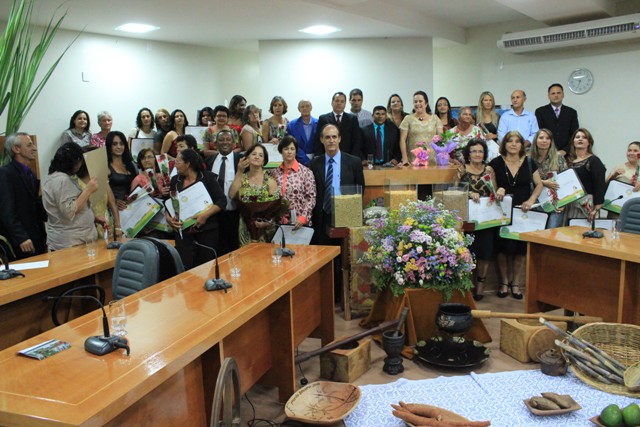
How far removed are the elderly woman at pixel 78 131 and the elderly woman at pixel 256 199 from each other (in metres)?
3.63

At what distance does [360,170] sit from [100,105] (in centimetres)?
503

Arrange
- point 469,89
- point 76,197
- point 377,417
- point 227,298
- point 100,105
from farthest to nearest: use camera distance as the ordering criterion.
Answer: point 469,89
point 100,105
point 76,197
point 377,417
point 227,298

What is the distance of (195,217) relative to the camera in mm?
4410

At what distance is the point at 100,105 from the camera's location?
8.34 meters

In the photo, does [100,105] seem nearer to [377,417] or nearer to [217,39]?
[217,39]

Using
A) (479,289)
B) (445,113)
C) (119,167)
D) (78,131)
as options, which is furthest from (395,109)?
(78,131)

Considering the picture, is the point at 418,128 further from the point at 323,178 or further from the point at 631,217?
the point at 631,217

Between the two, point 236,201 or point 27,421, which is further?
point 236,201

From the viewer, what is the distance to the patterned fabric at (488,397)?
9.77ft

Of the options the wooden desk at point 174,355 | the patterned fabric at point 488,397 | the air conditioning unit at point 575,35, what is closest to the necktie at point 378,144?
the wooden desk at point 174,355

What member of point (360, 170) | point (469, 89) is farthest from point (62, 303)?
point (469, 89)

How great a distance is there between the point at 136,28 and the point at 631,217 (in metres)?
Answer: 6.76

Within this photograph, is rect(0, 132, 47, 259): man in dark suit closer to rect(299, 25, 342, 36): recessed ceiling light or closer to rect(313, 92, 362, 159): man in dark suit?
rect(313, 92, 362, 159): man in dark suit

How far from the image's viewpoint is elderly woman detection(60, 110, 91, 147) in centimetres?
744
